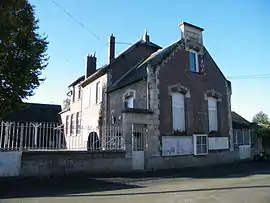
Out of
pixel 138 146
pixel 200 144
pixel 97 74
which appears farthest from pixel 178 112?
pixel 97 74

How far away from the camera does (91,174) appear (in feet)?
44.8

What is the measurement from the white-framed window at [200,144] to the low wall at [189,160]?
348 millimetres

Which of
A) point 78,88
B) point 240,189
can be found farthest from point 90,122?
point 240,189

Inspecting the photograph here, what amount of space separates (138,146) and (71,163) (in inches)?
184

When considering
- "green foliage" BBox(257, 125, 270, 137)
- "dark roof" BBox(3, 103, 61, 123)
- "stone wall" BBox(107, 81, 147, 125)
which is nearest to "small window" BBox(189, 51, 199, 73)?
"stone wall" BBox(107, 81, 147, 125)

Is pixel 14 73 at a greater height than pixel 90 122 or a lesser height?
greater

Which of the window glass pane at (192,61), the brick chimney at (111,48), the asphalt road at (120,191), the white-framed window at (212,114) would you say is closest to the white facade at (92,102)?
the brick chimney at (111,48)

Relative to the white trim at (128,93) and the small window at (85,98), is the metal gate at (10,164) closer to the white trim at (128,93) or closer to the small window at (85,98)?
the white trim at (128,93)

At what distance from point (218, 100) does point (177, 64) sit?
5.08 m

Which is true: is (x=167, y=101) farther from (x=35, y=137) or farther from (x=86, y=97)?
(x=86, y=97)

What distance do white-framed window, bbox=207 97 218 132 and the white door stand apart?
3.53m

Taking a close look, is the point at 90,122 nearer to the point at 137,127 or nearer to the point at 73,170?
the point at 137,127

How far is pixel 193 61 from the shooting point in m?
21.3

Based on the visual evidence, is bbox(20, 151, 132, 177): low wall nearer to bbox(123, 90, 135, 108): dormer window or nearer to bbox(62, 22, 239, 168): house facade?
bbox(62, 22, 239, 168): house facade
